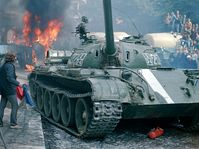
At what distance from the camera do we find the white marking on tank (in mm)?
8230

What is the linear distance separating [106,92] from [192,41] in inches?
619

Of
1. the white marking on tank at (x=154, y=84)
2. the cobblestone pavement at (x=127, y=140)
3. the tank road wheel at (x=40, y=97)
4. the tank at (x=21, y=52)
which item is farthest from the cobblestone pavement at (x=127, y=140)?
the tank at (x=21, y=52)

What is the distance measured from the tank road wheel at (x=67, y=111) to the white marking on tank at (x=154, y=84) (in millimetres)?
1938

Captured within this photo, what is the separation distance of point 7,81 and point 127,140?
3.00 meters

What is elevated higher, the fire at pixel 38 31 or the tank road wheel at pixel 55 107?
the fire at pixel 38 31

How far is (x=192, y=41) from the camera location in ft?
72.8

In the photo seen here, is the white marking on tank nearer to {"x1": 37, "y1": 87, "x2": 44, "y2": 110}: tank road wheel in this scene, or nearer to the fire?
{"x1": 37, "y1": 87, "x2": 44, "y2": 110}: tank road wheel

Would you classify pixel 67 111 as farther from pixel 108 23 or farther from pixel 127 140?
pixel 108 23

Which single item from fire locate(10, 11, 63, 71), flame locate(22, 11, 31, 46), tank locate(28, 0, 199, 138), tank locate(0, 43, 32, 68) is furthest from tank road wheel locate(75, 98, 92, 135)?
tank locate(0, 43, 32, 68)

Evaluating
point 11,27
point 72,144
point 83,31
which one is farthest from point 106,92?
point 11,27

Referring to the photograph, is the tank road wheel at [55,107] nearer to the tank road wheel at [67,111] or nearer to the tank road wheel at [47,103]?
the tank road wheel at [67,111]

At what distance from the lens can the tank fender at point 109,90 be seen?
294 inches

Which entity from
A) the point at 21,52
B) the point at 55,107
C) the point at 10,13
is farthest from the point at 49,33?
the point at 55,107

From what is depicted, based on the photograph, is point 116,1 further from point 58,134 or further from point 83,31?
point 58,134
